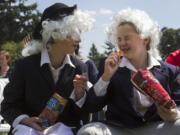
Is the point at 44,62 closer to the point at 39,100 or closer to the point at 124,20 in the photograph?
the point at 39,100

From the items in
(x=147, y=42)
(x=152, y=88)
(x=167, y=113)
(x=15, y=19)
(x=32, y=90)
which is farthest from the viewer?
(x=15, y=19)

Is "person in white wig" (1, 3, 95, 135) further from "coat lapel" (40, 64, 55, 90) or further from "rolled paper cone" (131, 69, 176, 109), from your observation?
"rolled paper cone" (131, 69, 176, 109)

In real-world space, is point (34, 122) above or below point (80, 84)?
below

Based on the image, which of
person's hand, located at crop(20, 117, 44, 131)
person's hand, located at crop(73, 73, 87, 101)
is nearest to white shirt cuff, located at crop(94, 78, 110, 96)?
person's hand, located at crop(73, 73, 87, 101)

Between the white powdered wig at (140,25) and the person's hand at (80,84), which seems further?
the white powdered wig at (140,25)

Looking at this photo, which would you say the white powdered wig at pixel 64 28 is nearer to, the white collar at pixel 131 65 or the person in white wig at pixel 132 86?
the person in white wig at pixel 132 86

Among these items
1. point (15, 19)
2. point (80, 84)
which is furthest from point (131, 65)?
point (15, 19)

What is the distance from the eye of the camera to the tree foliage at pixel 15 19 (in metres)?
33.8

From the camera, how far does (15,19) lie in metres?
35.1

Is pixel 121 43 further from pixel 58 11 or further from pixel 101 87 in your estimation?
pixel 58 11

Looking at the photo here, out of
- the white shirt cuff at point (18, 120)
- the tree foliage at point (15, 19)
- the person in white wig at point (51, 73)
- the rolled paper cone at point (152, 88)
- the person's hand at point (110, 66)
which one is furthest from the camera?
the tree foliage at point (15, 19)

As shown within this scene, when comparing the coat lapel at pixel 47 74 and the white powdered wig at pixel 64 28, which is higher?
the white powdered wig at pixel 64 28

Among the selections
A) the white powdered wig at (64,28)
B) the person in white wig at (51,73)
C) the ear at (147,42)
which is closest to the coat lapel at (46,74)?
the person in white wig at (51,73)

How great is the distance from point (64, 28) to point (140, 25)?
2.13 ft
